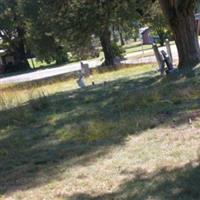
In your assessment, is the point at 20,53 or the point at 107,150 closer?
the point at 107,150

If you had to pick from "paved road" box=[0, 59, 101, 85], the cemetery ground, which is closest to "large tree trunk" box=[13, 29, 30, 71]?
"paved road" box=[0, 59, 101, 85]

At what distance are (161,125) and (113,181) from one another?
2519 millimetres

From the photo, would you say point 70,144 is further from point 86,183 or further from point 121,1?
point 121,1

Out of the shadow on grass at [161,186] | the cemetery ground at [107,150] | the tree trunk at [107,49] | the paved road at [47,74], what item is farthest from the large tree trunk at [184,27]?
the paved road at [47,74]

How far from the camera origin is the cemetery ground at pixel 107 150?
5.24 meters

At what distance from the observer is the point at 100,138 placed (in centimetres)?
761

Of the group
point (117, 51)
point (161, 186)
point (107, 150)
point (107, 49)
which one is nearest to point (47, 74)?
point (117, 51)

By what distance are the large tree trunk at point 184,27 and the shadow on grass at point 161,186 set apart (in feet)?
39.6

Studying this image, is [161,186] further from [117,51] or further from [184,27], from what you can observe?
[117,51]

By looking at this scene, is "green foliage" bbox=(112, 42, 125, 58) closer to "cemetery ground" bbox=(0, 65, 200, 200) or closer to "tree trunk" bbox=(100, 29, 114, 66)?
"tree trunk" bbox=(100, 29, 114, 66)

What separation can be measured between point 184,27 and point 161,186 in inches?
506

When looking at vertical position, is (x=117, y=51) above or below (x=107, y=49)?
below

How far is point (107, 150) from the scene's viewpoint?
22.3 ft

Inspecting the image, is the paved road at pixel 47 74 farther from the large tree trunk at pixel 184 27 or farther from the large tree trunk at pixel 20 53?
the large tree trunk at pixel 184 27
